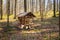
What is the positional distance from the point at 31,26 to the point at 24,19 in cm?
117

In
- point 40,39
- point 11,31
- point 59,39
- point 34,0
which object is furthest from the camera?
point 34,0

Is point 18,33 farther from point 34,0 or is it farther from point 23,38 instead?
point 34,0

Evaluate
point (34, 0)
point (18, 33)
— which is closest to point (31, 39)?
point (18, 33)

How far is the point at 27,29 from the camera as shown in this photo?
13547 mm

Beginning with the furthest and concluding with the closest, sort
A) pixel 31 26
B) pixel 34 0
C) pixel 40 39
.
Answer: pixel 34 0, pixel 31 26, pixel 40 39

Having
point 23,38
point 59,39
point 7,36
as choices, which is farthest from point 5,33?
point 59,39

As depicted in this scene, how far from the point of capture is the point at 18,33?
1250 cm

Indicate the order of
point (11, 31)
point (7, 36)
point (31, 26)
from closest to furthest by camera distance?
point (7, 36)
point (11, 31)
point (31, 26)

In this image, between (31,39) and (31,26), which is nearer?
(31,39)

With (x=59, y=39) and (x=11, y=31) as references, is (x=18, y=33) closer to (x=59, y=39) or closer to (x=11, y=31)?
(x=11, y=31)

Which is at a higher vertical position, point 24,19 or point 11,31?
point 24,19

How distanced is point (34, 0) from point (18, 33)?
86.5ft

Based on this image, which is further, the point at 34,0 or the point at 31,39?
the point at 34,0

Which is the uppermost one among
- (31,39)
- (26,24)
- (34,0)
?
(34,0)
